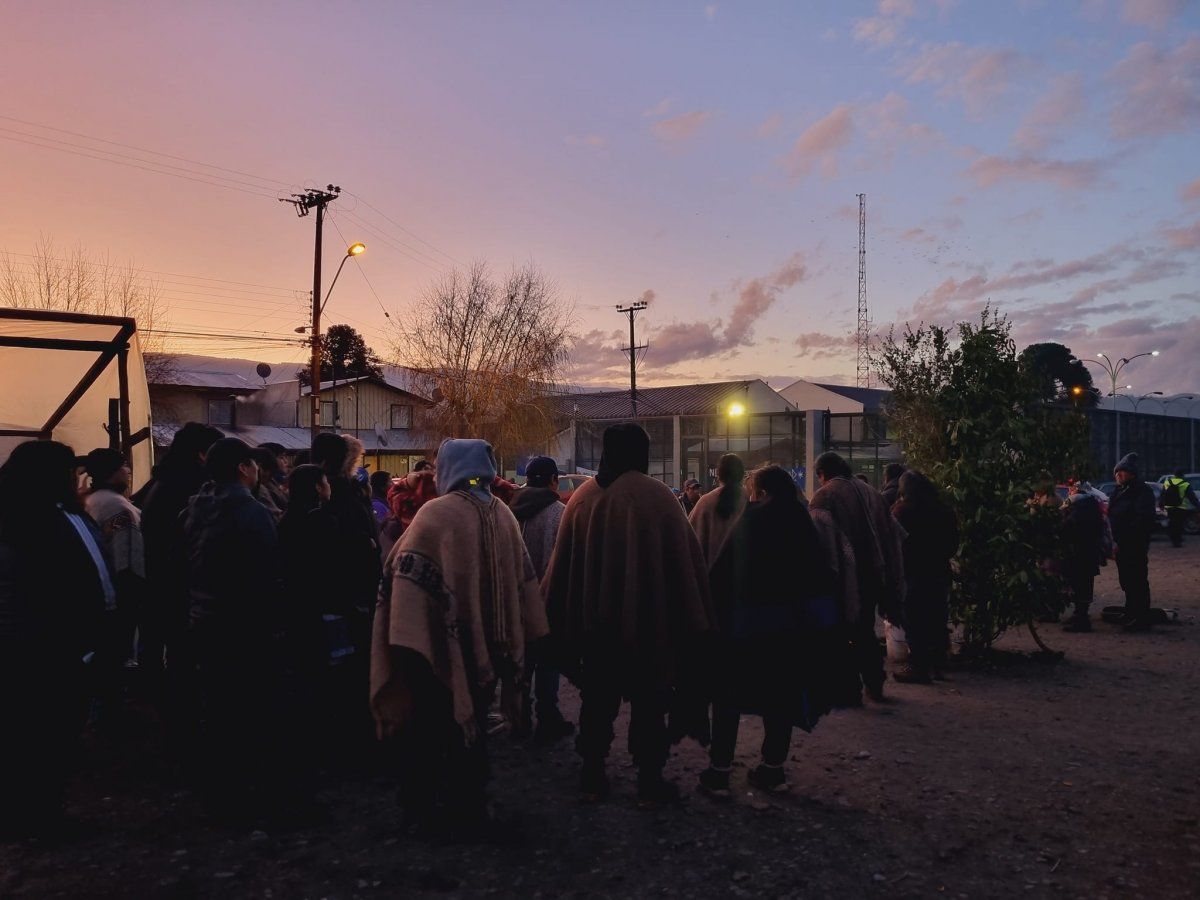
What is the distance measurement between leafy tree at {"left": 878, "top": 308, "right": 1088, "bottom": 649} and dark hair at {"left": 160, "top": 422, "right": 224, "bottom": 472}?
630cm

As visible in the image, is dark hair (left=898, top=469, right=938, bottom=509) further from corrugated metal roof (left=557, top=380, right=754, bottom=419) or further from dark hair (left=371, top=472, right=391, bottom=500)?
corrugated metal roof (left=557, top=380, right=754, bottom=419)

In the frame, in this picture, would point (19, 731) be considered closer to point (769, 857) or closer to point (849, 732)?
point (769, 857)

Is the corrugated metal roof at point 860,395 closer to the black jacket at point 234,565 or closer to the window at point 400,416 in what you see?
the window at point 400,416

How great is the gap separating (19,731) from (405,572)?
209 centimetres

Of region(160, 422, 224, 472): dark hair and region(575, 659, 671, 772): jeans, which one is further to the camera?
region(160, 422, 224, 472): dark hair

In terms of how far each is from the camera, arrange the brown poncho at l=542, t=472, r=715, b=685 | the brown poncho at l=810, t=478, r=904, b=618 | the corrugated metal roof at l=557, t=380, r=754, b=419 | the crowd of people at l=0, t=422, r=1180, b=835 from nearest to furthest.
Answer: the crowd of people at l=0, t=422, r=1180, b=835, the brown poncho at l=542, t=472, r=715, b=685, the brown poncho at l=810, t=478, r=904, b=618, the corrugated metal roof at l=557, t=380, r=754, b=419

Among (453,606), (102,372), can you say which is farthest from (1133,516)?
(102,372)

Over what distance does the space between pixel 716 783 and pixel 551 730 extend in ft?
5.18

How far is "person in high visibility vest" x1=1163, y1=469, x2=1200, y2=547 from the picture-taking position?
20.8 m

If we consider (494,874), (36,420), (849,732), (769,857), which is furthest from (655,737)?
(36,420)

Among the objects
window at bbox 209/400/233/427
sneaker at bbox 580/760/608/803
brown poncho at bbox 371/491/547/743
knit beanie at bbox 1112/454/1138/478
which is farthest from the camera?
window at bbox 209/400/233/427

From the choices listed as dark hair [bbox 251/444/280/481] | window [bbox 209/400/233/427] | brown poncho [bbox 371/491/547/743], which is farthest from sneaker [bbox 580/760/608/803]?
window [bbox 209/400/233/427]

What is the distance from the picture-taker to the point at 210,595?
4.55m

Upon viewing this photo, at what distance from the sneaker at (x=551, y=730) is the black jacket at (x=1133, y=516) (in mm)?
8052
